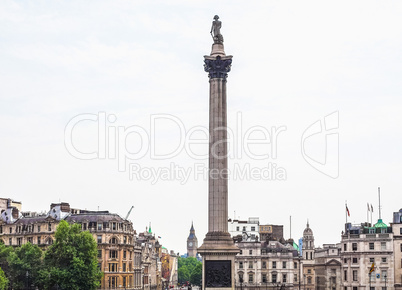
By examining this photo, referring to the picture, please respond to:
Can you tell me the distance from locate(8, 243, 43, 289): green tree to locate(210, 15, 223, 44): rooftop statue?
50002 millimetres

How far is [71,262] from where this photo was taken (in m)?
102

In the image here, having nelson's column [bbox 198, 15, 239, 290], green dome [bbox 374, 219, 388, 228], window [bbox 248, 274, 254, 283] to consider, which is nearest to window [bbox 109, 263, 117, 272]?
window [bbox 248, 274, 254, 283]

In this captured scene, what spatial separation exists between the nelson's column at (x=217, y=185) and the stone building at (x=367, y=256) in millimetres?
47941

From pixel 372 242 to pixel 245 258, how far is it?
28174 millimetres

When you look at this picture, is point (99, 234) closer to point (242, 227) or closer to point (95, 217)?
point (95, 217)

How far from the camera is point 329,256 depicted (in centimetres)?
14075

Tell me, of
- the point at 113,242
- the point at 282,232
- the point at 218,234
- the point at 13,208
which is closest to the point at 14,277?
the point at 113,242

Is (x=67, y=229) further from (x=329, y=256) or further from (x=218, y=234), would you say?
(x=329, y=256)

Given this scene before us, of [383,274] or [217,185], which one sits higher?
[217,185]

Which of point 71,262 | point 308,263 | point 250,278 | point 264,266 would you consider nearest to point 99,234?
point 71,262

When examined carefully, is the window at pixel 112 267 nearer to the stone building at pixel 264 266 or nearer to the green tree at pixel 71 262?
the green tree at pixel 71 262

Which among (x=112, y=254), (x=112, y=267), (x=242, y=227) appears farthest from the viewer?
(x=242, y=227)

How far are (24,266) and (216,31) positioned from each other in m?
52.0

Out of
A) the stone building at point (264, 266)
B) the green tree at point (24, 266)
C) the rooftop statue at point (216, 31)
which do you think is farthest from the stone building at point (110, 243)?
the rooftop statue at point (216, 31)
